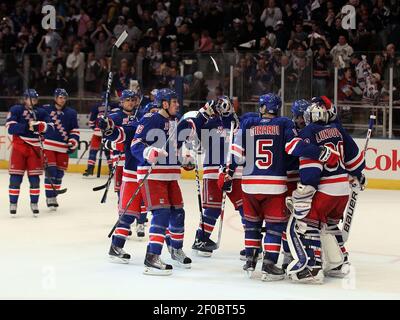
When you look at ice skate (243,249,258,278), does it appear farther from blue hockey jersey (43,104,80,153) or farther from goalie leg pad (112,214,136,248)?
blue hockey jersey (43,104,80,153)

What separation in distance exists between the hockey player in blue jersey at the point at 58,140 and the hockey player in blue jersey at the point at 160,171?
356cm

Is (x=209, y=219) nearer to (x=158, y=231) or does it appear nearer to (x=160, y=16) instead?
(x=158, y=231)

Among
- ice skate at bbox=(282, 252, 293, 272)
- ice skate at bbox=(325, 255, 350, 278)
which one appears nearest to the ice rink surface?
ice skate at bbox=(325, 255, 350, 278)

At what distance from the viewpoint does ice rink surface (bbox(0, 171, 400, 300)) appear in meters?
6.60

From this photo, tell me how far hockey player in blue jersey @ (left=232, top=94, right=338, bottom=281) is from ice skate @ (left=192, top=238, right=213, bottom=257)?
0.96m

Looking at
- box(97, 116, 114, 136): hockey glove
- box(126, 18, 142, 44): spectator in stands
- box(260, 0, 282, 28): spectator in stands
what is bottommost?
box(97, 116, 114, 136): hockey glove

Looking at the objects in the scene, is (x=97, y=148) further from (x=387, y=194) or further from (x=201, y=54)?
(x=387, y=194)

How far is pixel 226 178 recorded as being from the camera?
7.31 m

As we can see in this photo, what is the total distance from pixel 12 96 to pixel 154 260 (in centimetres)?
906

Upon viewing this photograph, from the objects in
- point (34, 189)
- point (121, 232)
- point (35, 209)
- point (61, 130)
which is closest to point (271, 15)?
point (61, 130)

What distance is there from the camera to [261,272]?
711 cm

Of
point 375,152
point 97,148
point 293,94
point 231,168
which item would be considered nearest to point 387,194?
point 375,152

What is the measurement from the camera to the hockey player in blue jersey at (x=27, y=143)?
33.8 feet

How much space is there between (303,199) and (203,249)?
146cm
